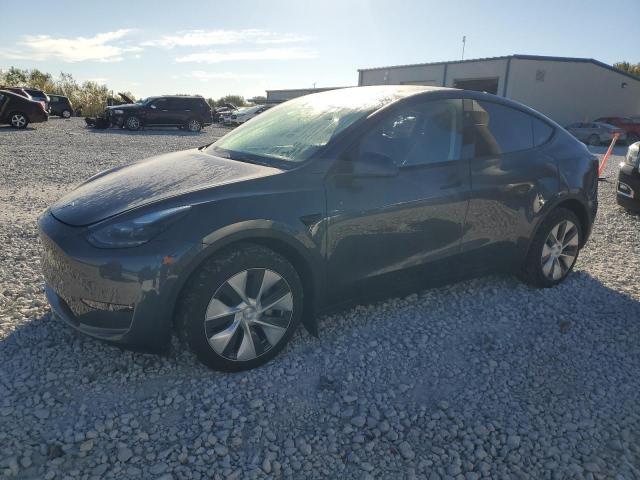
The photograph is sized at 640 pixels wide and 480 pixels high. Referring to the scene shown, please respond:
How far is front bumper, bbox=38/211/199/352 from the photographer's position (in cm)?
239

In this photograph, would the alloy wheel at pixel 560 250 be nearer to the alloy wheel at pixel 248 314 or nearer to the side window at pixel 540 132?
the side window at pixel 540 132

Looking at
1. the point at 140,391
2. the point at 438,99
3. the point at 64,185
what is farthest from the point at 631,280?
the point at 64,185

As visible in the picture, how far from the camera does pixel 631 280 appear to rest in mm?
4430

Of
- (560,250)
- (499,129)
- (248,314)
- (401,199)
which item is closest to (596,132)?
(560,250)

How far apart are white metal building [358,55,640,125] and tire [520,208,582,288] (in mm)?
29590

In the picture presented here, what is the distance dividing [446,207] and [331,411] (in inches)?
64.2

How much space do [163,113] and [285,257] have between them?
2109cm

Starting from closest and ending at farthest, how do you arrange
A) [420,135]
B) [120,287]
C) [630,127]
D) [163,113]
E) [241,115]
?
[120,287] → [420,135] → [163,113] → [630,127] → [241,115]

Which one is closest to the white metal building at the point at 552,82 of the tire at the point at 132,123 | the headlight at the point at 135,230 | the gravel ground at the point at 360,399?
the tire at the point at 132,123

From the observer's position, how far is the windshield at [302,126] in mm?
3105

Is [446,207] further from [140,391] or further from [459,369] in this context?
[140,391]

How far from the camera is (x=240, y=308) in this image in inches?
105

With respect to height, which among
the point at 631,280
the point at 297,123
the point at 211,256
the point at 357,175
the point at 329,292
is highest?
the point at 297,123

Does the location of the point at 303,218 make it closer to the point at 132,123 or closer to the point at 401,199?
the point at 401,199
